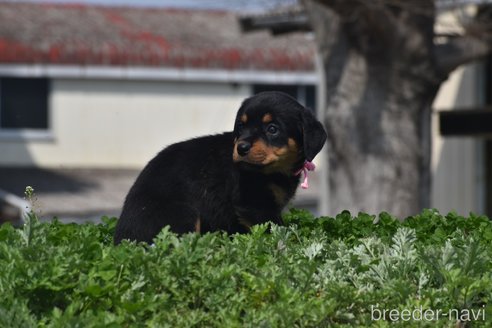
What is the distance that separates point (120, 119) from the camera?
3494cm

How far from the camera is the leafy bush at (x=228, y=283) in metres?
5.79

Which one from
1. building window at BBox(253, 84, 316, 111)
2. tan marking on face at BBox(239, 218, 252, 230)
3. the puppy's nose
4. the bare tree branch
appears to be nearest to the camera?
the puppy's nose

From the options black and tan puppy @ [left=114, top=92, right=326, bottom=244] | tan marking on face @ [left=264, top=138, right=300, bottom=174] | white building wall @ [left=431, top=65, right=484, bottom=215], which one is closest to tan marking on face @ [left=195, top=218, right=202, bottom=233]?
black and tan puppy @ [left=114, top=92, right=326, bottom=244]

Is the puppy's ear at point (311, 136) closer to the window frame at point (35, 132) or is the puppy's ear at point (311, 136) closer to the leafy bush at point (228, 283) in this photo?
the leafy bush at point (228, 283)

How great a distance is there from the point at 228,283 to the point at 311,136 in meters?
2.32

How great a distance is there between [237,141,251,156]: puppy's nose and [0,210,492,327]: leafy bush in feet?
4.02

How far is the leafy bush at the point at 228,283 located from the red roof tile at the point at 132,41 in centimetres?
2687

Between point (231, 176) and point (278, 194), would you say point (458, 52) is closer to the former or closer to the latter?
point (278, 194)

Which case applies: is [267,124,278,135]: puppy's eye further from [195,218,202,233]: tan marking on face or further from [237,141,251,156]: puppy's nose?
[195,218,202,233]: tan marking on face

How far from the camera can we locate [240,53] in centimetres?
3491

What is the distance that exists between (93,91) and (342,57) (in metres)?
16.6

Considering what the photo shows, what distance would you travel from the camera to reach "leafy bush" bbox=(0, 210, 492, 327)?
19.0 feet

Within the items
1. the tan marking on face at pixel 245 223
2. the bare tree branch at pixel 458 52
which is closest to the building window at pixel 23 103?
the bare tree branch at pixel 458 52

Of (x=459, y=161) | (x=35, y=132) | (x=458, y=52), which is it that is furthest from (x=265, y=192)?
(x=35, y=132)
